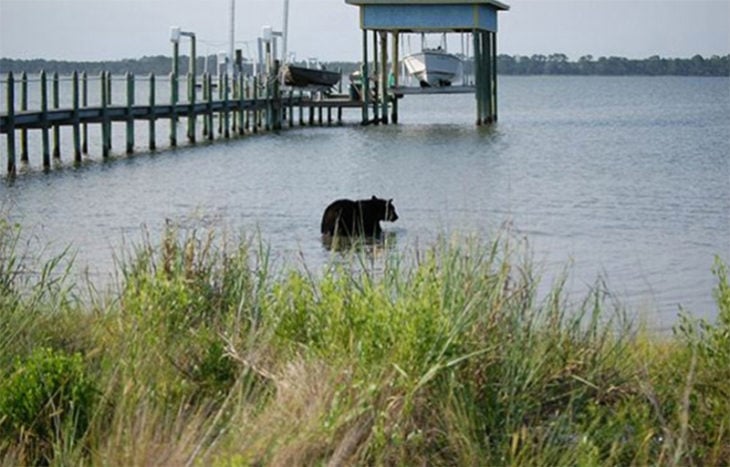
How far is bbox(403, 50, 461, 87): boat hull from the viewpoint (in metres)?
61.6

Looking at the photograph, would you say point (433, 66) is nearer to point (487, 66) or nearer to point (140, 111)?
point (487, 66)

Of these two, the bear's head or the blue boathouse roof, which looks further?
the blue boathouse roof

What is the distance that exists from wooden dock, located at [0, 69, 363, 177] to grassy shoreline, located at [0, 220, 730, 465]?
2406 cm

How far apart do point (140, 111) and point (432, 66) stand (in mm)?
22157

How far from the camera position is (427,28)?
180ft

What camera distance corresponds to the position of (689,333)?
8.29 meters

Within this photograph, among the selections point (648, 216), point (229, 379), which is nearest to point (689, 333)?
point (229, 379)

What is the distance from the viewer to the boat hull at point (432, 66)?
61.6 meters

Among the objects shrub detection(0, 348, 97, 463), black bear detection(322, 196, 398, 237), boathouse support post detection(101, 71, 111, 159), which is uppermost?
boathouse support post detection(101, 71, 111, 159)

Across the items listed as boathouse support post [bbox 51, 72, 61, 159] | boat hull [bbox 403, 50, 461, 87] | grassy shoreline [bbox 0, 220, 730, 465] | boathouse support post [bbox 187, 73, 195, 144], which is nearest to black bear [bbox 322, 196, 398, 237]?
grassy shoreline [bbox 0, 220, 730, 465]

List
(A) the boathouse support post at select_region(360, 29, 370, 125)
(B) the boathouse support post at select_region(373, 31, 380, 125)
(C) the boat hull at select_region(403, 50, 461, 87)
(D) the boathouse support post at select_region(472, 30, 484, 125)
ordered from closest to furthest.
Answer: (D) the boathouse support post at select_region(472, 30, 484, 125)
(A) the boathouse support post at select_region(360, 29, 370, 125)
(B) the boathouse support post at select_region(373, 31, 380, 125)
(C) the boat hull at select_region(403, 50, 461, 87)

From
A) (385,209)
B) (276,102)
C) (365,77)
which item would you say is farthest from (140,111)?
(385,209)

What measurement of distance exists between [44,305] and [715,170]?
3323 cm

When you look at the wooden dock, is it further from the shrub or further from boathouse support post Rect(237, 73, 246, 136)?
the shrub
